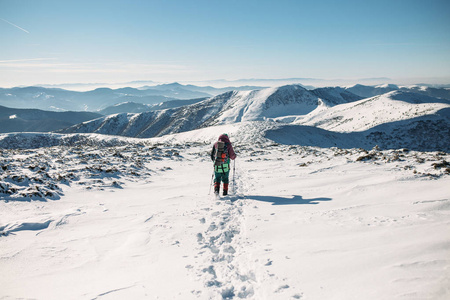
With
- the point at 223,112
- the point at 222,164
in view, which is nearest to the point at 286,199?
the point at 222,164

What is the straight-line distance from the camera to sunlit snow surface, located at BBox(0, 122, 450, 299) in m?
3.10

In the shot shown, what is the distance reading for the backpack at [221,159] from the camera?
8398 mm

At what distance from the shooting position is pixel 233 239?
4867mm

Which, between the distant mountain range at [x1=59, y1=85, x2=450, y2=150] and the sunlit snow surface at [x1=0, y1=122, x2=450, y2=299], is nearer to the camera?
the sunlit snow surface at [x1=0, y1=122, x2=450, y2=299]

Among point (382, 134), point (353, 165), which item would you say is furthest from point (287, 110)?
point (353, 165)

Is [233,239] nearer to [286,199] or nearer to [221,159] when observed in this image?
[286,199]

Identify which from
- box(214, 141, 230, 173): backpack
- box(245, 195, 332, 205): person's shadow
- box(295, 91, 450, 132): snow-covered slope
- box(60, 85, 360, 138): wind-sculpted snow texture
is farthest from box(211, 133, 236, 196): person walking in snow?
box(60, 85, 360, 138): wind-sculpted snow texture

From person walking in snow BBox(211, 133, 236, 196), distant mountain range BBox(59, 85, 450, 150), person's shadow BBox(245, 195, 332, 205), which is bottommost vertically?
person's shadow BBox(245, 195, 332, 205)

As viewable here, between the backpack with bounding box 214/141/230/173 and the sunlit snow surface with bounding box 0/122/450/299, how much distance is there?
3.57ft

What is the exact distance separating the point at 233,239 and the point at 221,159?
156 inches

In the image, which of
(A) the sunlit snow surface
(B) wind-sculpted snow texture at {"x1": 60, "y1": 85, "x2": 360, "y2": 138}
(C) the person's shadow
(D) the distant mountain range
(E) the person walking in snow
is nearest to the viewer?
(A) the sunlit snow surface

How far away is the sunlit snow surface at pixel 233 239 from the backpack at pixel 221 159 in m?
1.09

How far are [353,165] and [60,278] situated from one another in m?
12.5

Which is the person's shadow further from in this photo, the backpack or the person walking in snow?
the backpack
